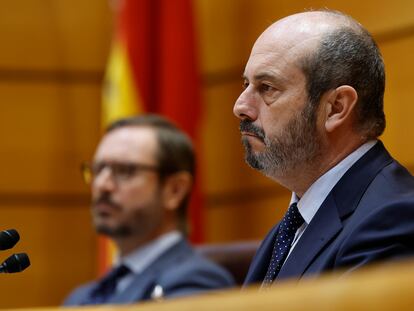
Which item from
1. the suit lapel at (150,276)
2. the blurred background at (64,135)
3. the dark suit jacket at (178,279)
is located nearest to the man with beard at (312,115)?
the dark suit jacket at (178,279)

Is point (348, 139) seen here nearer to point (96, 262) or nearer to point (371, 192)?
point (371, 192)

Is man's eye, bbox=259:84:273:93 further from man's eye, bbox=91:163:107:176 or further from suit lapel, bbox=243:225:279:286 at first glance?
man's eye, bbox=91:163:107:176

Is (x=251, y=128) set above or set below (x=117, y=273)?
above

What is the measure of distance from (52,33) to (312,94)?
3.18 metres

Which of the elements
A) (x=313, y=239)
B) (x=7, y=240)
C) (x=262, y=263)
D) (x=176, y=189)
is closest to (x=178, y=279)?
(x=176, y=189)

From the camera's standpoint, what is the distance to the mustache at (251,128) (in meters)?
2.03

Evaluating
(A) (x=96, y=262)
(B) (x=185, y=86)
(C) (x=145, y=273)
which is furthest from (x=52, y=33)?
(C) (x=145, y=273)

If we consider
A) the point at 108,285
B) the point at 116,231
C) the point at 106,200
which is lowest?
the point at 108,285

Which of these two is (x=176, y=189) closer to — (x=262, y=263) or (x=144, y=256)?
(x=144, y=256)

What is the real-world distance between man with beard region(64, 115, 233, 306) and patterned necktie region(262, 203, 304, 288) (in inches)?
42.5

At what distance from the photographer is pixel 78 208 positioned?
4973 millimetres

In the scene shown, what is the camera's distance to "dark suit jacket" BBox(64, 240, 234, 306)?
120 inches

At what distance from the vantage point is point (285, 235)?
2.02m

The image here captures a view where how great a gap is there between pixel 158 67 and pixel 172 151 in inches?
42.1
